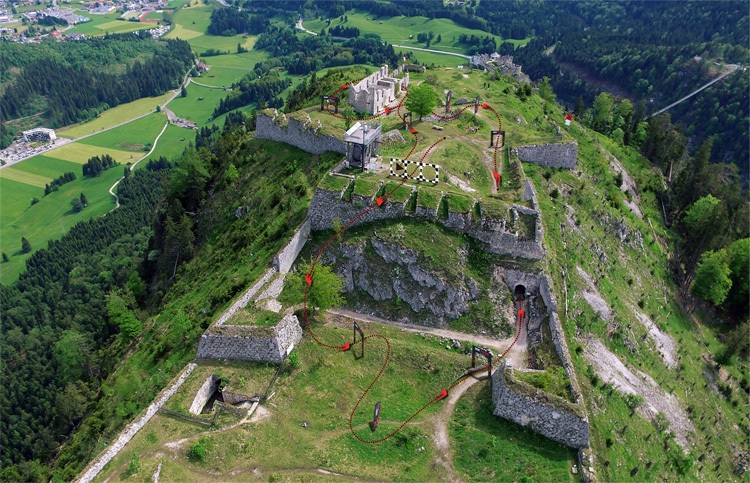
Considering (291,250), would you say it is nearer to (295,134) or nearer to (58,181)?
(295,134)

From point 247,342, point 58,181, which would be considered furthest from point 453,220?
point 58,181

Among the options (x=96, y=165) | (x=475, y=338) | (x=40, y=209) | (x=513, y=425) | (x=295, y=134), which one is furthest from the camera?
(x=96, y=165)

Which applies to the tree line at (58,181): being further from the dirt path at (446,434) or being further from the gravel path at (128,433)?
the dirt path at (446,434)

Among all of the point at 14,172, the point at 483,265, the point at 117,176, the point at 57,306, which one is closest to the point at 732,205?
the point at 483,265

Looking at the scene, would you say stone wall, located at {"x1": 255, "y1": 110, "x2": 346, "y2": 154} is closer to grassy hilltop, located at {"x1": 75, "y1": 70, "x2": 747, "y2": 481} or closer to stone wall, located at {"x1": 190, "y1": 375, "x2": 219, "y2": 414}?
grassy hilltop, located at {"x1": 75, "y1": 70, "x2": 747, "y2": 481}

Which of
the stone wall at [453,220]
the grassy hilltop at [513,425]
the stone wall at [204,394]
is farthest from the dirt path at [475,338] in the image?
the stone wall at [204,394]

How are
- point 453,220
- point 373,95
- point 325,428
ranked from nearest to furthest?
point 325,428 < point 453,220 < point 373,95
